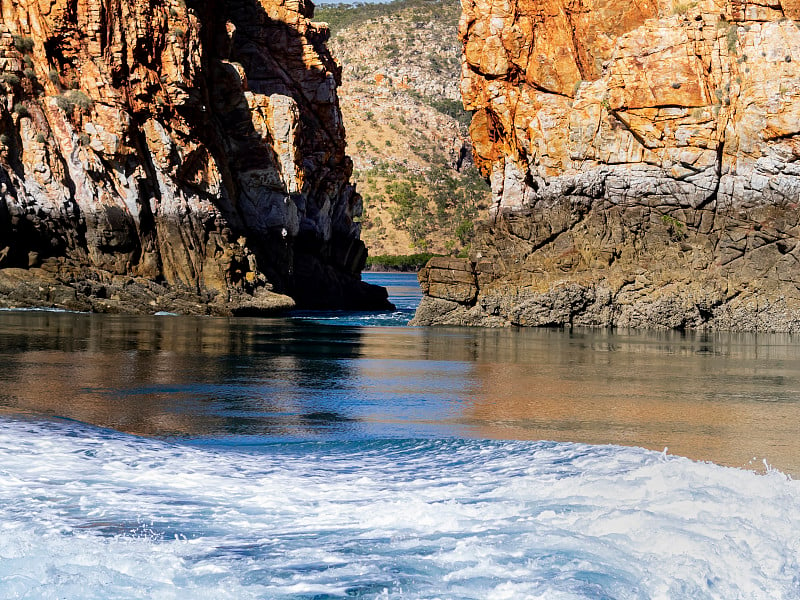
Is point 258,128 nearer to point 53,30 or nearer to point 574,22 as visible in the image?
point 53,30

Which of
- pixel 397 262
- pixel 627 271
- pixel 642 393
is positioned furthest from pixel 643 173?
pixel 397 262

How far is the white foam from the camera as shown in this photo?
6516 mm

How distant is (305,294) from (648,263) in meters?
24.9

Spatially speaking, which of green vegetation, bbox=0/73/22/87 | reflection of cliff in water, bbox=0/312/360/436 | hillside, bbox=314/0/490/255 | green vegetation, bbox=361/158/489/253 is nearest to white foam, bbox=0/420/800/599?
reflection of cliff in water, bbox=0/312/360/436

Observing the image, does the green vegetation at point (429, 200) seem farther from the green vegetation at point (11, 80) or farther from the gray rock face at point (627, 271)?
the gray rock face at point (627, 271)

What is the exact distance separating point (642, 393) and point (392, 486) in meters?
8.49

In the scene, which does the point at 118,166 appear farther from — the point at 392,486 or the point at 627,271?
the point at 392,486

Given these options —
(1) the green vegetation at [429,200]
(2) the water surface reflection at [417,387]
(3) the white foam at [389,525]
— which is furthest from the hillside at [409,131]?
(3) the white foam at [389,525]

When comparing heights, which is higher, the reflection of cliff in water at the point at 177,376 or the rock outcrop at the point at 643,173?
the rock outcrop at the point at 643,173

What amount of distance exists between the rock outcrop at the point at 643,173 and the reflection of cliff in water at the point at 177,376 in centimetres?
854

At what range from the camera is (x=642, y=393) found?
650 inches

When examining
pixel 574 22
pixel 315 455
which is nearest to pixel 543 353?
pixel 315 455

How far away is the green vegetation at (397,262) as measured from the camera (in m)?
127

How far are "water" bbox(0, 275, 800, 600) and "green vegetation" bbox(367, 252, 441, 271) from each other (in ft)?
355
